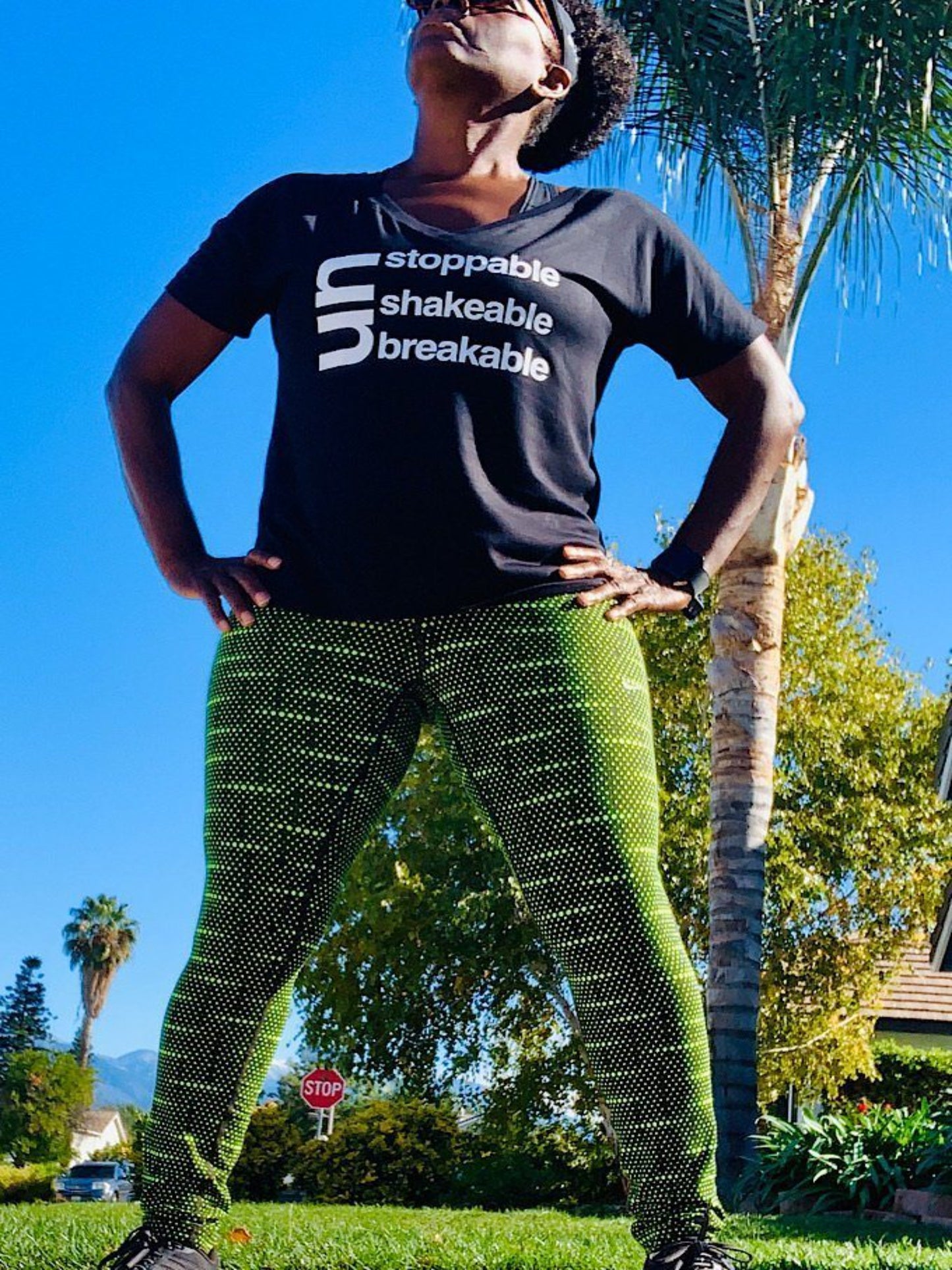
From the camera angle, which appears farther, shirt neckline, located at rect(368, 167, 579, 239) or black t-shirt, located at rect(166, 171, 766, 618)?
shirt neckline, located at rect(368, 167, 579, 239)

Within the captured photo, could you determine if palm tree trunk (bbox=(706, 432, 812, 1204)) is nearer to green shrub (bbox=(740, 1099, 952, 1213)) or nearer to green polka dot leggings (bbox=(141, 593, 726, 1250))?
green shrub (bbox=(740, 1099, 952, 1213))

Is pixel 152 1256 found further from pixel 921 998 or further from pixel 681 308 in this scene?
pixel 921 998

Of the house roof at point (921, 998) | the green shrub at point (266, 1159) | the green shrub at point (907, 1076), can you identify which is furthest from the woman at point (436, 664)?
the house roof at point (921, 998)

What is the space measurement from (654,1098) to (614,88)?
2064 millimetres

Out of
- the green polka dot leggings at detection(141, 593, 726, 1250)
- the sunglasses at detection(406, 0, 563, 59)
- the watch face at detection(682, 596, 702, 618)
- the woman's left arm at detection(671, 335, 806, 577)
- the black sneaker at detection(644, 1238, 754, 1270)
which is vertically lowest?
the black sneaker at detection(644, 1238, 754, 1270)

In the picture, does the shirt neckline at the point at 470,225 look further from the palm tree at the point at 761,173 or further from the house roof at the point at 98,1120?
the house roof at the point at 98,1120

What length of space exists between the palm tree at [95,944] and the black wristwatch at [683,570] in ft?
196

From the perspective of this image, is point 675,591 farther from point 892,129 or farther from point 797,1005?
point 797,1005

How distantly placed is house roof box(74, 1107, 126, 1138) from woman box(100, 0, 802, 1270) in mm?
58772

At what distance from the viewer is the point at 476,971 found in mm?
18641

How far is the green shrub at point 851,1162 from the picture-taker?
10.4m

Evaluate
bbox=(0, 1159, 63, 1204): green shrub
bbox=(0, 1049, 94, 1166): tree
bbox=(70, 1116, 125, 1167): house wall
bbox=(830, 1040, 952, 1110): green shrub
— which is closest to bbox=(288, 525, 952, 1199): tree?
bbox=(830, 1040, 952, 1110): green shrub

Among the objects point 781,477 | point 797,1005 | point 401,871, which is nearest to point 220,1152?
point 781,477

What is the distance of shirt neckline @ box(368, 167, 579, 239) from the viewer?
2.57m
